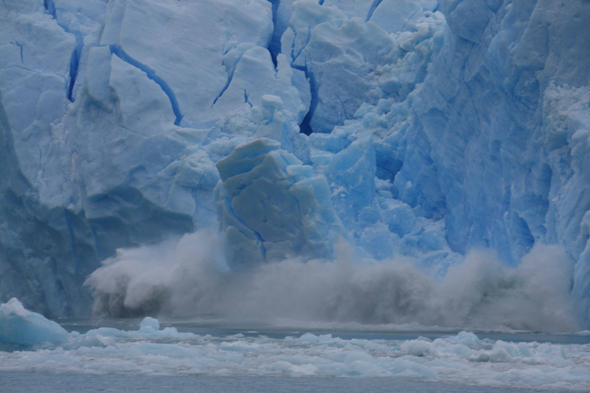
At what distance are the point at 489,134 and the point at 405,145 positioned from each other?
2.89 meters

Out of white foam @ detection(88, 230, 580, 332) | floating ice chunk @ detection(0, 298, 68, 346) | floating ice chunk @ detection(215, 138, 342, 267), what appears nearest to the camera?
floating ice chunk @ detection(0, 298, 68, 346)

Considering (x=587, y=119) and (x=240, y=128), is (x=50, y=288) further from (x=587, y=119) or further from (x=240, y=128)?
(x=587, y=119)

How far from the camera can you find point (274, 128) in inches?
561

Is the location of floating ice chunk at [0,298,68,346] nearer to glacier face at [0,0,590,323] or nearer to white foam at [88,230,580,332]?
white foam at [88,230,580,332]

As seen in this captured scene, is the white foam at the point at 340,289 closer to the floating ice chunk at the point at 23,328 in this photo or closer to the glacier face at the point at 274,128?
the glacier face at the point at 274,128

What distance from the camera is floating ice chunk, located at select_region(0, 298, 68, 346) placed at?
24.4 ft

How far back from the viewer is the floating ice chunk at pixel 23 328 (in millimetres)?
7438

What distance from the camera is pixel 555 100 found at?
34.6 feet

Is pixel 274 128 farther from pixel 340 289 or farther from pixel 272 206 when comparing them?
pixel 340 289

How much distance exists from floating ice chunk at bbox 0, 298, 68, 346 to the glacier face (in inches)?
202

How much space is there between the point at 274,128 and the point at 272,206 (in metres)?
2.40

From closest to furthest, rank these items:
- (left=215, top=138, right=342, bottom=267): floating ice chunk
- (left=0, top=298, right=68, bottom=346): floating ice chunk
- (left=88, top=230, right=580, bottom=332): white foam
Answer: (left=0, top=298, right=68, bottom=346): floating ice chunk, (left=88, top=230, right=580, bottom=332): white foam, (left=215, top=138, right=342, bottom=267): floating ice chunk

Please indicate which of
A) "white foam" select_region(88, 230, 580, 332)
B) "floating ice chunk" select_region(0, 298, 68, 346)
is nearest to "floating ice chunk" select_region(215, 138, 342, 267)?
"white foam" select_region(88, 230, 580, 332)

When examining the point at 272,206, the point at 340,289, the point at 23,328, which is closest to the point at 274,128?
the point at 272,206
